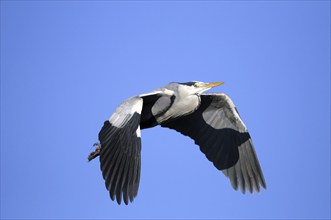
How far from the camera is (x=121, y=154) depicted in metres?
9.05

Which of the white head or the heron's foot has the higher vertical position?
the white head

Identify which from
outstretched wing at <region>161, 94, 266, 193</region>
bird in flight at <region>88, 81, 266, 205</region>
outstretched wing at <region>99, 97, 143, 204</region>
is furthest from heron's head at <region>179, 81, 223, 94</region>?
outstretched wing at <region>99, 97, 143, 204</region>

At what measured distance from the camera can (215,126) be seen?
11617 mm

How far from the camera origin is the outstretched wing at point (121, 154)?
8.88 meters

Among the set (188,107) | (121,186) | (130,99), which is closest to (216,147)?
(188,107)

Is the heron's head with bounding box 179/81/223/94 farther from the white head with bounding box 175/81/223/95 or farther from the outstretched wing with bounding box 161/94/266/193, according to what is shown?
the outstretched wing with bounding box 161/94/266/193

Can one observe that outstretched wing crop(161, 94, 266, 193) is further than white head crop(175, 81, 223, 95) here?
Yes

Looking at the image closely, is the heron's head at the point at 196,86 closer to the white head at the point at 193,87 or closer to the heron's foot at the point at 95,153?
the white head at the point at 193,87

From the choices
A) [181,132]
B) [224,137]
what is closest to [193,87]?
[181,132]

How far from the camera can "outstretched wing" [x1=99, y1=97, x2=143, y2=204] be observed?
8875mm

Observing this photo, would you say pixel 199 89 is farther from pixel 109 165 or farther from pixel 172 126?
pixel 109 165

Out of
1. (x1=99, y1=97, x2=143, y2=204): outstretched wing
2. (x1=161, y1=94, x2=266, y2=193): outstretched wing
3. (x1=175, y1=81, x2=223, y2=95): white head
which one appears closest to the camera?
(x1=99, y1=97, x2=143, y2=204): outstretched wing

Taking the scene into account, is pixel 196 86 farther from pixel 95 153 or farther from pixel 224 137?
pixel 95 153

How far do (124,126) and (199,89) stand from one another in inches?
82.8
